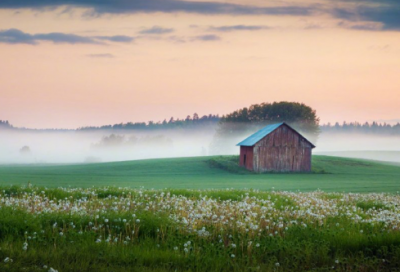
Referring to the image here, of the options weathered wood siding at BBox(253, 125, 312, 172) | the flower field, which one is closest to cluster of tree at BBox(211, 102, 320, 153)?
weathered wood siding at BBox(253, 125, 312, 172)

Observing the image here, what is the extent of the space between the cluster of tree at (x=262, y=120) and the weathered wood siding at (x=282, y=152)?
44.6m

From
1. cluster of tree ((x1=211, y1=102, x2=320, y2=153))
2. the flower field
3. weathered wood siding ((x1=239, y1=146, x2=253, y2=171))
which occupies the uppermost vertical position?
cluster of tree ((x1=211, y1=102, x2=320, y2=153))

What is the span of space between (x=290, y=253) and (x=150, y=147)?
189685 millimetres

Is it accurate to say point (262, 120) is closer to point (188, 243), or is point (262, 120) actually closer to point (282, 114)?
point (282, 114)

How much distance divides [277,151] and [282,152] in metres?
0.92

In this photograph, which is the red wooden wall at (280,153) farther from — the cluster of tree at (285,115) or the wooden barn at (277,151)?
the cluster of tree at (285,115)

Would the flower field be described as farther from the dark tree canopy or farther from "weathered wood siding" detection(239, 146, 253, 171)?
the dark tree canopy

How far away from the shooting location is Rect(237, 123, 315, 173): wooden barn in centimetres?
7238

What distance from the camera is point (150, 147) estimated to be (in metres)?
200

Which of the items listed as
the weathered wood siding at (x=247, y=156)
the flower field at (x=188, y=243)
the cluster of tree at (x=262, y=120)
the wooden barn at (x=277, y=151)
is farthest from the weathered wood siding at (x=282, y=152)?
the flower field at (x=188, y=243)

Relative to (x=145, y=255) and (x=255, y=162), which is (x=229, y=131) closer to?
(x=255, y=162)

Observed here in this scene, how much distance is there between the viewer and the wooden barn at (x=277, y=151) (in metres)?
72.4

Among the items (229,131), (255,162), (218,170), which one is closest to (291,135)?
(255,162)

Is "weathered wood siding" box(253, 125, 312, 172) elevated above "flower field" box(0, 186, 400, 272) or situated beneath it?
elevated above
